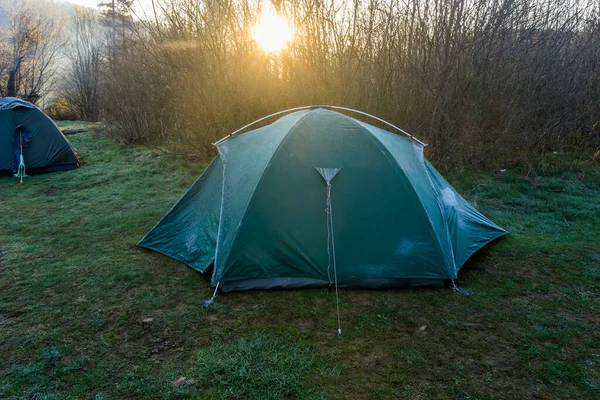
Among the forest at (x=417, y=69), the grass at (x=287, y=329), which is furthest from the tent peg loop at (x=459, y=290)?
the forest at (x=417, y=69)

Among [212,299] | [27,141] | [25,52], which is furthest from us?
[25,52]

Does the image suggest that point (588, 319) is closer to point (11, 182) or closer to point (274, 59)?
point (274, 59)

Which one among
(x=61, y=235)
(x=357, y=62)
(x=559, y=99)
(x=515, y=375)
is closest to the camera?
(x=515, y=375)

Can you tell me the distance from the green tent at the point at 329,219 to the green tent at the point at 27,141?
7.80 metres

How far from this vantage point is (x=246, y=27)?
864 centimetres

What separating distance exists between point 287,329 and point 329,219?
112 cm

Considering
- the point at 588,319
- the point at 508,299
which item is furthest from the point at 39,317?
the point at 588,319

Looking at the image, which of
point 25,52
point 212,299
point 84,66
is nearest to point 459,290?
point 212,299

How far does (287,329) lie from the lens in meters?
3.30

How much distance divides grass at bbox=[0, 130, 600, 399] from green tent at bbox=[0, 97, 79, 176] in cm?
466

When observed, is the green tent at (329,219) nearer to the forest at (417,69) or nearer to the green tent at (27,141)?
the forest at (417,69)

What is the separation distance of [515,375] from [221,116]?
26.5 ft

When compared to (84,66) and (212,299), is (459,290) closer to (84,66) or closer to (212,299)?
(212,299)

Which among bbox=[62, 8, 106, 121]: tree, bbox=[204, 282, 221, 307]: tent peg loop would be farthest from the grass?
bbox=[62, 8, 106, 121]: tree
